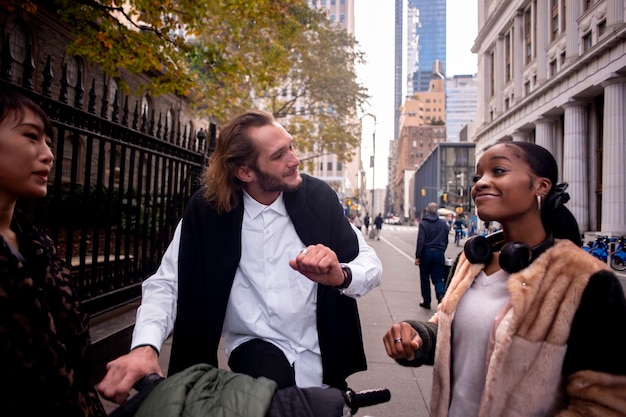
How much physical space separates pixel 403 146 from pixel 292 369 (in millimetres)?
159561

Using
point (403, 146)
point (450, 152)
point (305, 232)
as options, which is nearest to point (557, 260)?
point (305, 232)

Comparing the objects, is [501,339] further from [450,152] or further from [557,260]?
[450,152]

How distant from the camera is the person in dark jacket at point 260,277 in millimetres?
2084

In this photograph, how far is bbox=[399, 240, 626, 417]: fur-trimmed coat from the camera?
1464 mm

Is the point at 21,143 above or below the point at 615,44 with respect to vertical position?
below

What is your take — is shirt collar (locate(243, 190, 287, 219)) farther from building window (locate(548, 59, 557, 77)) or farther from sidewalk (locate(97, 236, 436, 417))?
building window (locate(548, 59, 557, 77))

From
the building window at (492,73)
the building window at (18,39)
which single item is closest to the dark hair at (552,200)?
the building window at (18,39)

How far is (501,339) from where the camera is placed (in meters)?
1.66

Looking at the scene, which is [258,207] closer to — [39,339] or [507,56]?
[39,339]

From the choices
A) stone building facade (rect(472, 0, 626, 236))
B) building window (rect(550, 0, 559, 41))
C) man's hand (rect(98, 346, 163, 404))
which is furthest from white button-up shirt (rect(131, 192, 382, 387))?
building window (rect(550, 0, 559, 41))

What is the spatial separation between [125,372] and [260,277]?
0.81m

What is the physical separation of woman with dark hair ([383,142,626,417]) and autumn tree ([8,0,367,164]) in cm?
745

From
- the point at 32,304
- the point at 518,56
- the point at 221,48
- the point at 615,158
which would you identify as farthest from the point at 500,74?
the point at 32,304

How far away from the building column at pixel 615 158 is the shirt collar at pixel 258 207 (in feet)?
95.7
